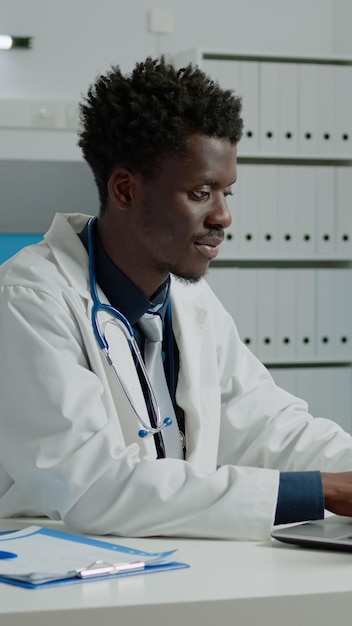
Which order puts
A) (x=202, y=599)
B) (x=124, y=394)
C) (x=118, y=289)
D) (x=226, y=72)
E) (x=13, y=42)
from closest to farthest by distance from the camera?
1. (x=202, y=599)
2. (x=124, y=394)
3. (x=118, y=289)
4. (x=226, y=72)
5. (x=13, y=42)

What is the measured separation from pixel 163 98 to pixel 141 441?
0.51m

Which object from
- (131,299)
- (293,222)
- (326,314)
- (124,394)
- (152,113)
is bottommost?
(326,314)

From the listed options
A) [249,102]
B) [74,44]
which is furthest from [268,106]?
[74,44]

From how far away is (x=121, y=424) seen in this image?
1.49 m

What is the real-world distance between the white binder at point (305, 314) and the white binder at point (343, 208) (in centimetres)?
16

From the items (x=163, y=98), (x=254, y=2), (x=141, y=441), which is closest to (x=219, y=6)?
(x=254, y=2)

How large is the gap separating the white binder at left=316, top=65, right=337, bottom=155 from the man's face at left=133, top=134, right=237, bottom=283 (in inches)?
94.9

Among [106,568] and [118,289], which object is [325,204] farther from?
[106,568]

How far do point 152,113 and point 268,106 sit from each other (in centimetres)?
234

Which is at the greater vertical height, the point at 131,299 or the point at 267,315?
the point at 131,299

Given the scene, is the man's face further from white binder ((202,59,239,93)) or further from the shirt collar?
white binder ((202,59,239,93))

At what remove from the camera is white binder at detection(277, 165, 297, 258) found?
12.6ft

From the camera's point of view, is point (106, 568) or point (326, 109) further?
point (326, 109)

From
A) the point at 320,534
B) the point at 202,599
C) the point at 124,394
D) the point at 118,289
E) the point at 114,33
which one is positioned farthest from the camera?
the point at 114,33
